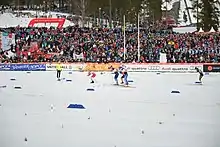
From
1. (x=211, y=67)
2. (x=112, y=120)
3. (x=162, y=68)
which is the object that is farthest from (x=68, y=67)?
(x=112, y=120)

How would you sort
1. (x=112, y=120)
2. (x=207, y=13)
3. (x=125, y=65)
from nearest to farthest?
(x=112, y=120)
(x=207, y=13)
(x=125, y=65)

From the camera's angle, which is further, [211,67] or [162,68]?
[162,68]

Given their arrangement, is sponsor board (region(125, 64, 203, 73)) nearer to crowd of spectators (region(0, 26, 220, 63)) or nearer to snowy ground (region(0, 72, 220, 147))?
crowd of spectators (region(0, 26, 220, 63))

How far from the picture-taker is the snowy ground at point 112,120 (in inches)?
91.4

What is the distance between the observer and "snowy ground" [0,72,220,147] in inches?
91.4

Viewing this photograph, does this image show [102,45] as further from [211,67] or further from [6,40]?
[6,40]

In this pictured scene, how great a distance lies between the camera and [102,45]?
7863 millimetres

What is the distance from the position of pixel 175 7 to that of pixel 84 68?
312 cm

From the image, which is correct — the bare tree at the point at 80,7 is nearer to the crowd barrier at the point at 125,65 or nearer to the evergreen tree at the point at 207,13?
the crowd barrier at the point at 125,65

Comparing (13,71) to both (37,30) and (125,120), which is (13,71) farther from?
(125,120)

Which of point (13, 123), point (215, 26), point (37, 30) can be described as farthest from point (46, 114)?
point (37, 30)

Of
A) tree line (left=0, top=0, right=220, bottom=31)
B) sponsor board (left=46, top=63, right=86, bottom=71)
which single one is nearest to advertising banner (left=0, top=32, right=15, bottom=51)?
tree line (left=0, top=0, right=220, bottom=31)

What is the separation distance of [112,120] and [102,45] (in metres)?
4.97

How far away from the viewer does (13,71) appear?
758 cm
